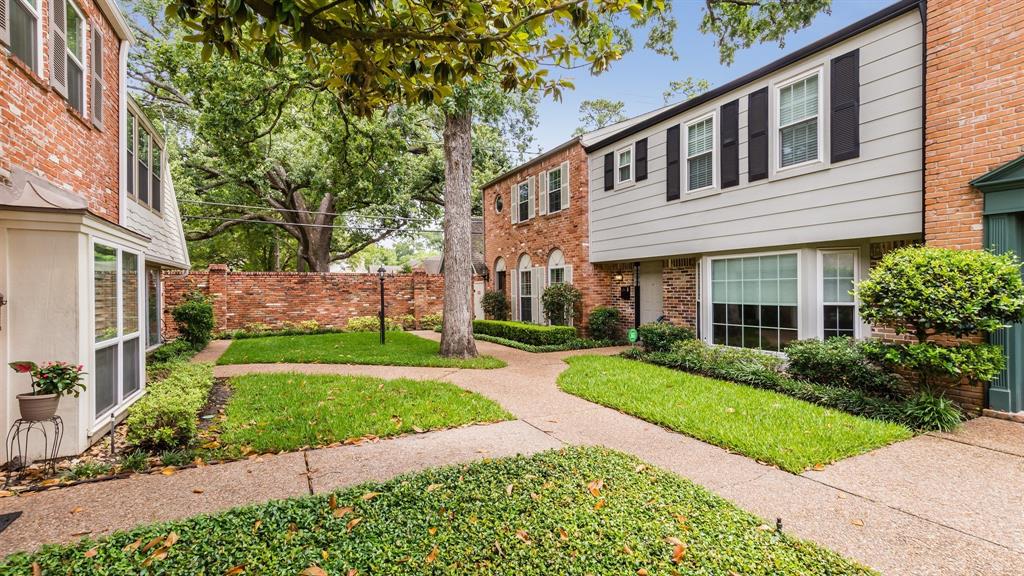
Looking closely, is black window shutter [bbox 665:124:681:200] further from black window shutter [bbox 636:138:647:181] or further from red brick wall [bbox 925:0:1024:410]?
red brick wall [bbox 925:0:1024:410]

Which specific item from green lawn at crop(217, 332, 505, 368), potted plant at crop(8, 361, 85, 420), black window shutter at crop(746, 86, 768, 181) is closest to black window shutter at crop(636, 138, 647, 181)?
black window shutter at crop(746, 86, 768, 181)

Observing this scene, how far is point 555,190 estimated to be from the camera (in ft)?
42.9

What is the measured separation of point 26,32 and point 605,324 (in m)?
10.8

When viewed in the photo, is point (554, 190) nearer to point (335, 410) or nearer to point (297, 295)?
point (335, 410)

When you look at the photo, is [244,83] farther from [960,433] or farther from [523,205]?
[960,433]

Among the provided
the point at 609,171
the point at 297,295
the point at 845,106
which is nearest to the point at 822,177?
the point at 845,106

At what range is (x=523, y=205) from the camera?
14625 millimetres

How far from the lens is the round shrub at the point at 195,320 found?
10617mm

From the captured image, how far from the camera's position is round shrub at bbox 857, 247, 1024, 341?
15.0 feet

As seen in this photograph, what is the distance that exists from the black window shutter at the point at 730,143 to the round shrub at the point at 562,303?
499 centimetres

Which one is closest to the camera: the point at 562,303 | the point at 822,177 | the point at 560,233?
the point at 822,177

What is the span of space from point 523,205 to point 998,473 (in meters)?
12.3

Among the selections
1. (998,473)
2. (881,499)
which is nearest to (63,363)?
(881,499)

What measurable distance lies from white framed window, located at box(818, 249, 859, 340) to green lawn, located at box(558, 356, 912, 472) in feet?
5.89
